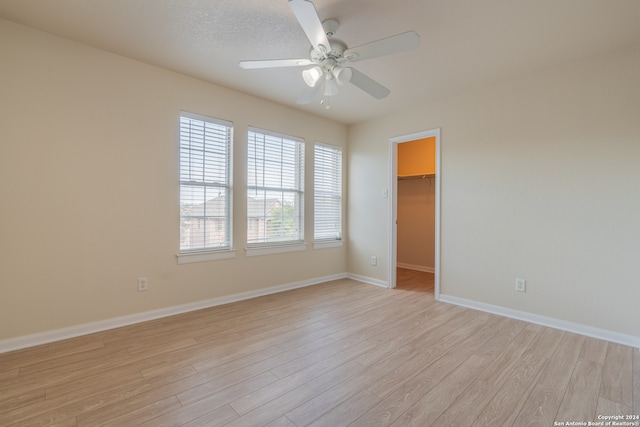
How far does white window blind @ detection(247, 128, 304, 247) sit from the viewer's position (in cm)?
379

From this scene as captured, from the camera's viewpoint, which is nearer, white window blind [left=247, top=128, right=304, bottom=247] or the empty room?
the empty room

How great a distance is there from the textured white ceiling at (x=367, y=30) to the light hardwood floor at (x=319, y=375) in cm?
259

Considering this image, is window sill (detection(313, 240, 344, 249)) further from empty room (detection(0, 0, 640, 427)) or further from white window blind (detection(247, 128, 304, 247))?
empty room (detection(0, 0, 640, 427))

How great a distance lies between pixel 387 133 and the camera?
14.3 feet

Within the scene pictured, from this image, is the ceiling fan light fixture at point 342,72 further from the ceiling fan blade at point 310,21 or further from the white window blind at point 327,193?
the white window blind at point 327,193

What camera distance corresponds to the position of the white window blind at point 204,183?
3.23 meters

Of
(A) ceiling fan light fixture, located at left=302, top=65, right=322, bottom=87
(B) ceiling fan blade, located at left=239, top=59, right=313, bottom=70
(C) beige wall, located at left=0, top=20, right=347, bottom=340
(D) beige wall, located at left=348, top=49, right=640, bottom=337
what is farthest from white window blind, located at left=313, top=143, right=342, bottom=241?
(B) ceiling fan blade, located at left=239, top=59, right=313, bottom=70

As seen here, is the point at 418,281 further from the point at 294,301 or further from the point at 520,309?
the point at 294,301

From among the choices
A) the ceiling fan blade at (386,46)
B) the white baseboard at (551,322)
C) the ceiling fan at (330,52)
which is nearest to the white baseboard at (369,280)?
the white baseboard at (551,322)

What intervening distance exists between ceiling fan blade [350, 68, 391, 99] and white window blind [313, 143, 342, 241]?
2033 millimetres

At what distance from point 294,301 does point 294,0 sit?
3.06 m

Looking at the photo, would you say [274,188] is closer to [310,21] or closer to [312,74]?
[312,74]

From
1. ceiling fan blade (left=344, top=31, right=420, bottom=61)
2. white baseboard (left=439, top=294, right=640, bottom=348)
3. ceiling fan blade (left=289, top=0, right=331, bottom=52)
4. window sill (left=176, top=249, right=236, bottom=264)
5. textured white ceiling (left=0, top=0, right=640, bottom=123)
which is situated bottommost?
white baseboard (left=439, top=294, right=640, bottom=348)

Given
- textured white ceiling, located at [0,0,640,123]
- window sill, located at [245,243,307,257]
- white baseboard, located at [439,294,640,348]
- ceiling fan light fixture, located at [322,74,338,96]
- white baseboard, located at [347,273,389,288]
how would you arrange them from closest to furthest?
textured white ceiling, located at [0,0,640,123], ceiling fan light fixture, located at [322,74,338,96], white baseboard, located at [439,294,640,348], window sill, located at [245,243,307,257], white baseboard, located at [347,273,389,288]
